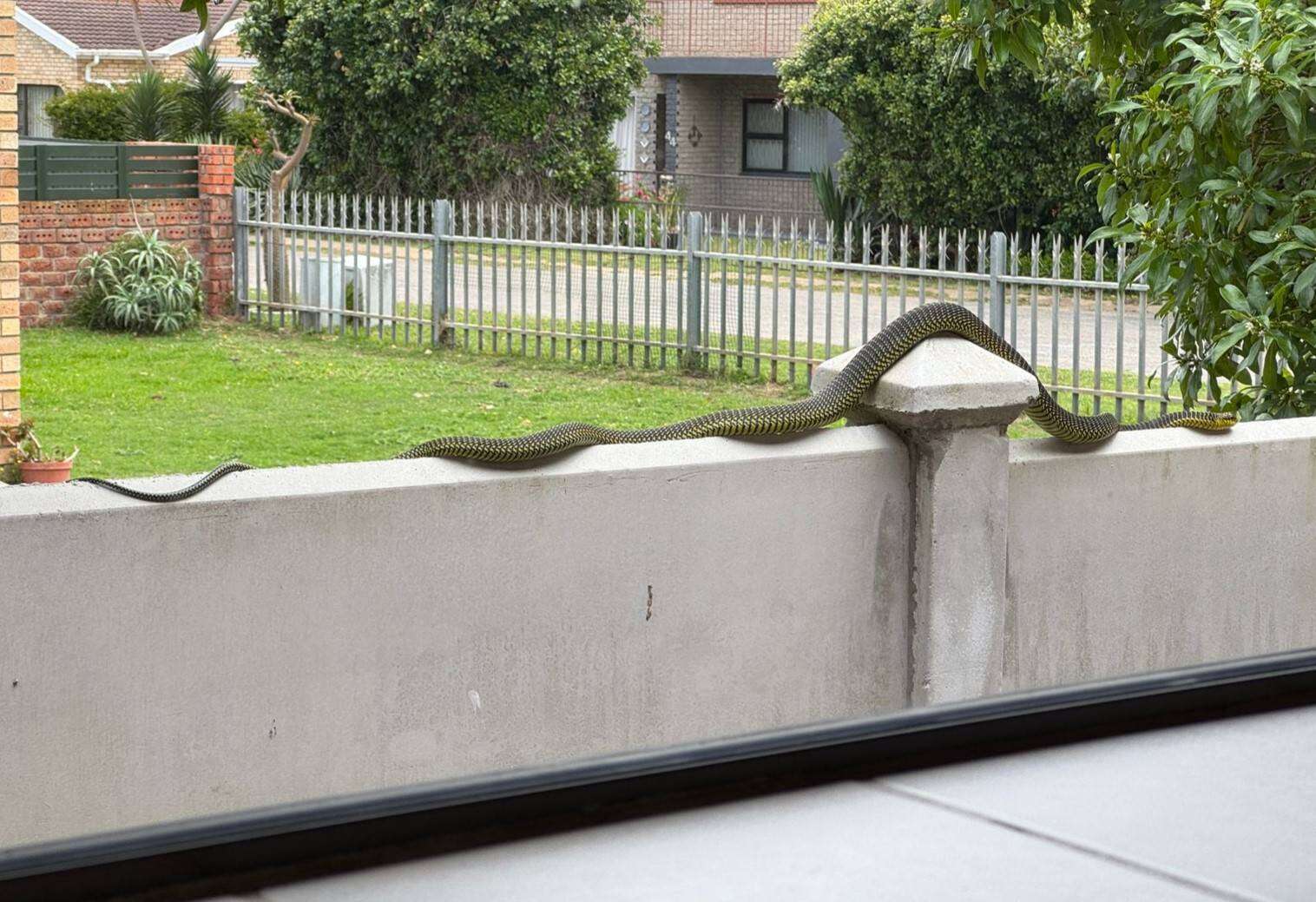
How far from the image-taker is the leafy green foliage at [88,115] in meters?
28.7

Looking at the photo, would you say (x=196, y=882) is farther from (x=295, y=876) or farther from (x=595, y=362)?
(x=595, y=362)

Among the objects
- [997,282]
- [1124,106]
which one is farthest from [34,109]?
[1124,106]

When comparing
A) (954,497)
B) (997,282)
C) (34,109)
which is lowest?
(954,497)

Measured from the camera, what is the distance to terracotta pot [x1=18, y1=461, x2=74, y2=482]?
758 centimetres

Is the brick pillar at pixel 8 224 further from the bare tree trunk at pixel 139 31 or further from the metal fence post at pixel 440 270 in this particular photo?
the bare tree trunk at pixel 139 31

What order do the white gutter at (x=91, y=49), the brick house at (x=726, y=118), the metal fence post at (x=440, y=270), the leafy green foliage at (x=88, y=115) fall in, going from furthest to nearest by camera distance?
the white gutter at (x=91, y=49) → the brick house at (x=726, y=118) → the leafy green foliage at (x=88, y=115) → the metal fence post at (x=440, y=270)

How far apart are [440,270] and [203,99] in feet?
42.2

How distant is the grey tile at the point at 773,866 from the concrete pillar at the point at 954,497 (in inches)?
129

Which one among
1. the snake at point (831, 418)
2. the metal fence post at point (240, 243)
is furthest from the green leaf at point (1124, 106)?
the metal fence post at point (240, 243)

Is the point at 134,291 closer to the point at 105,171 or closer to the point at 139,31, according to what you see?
the point at 105,171

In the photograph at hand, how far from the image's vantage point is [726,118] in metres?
32.6

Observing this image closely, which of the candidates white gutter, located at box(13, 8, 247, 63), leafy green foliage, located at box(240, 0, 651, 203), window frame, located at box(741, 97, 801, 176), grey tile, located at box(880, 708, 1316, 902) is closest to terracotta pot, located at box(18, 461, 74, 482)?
grey tile, located at box(880, 708, 1316, 902)

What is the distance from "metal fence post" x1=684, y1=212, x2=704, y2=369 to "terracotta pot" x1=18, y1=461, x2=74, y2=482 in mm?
7015

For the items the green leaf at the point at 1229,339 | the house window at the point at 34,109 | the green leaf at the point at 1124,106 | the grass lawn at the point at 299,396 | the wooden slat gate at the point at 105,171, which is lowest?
the grass lawn at the point at 299,396
